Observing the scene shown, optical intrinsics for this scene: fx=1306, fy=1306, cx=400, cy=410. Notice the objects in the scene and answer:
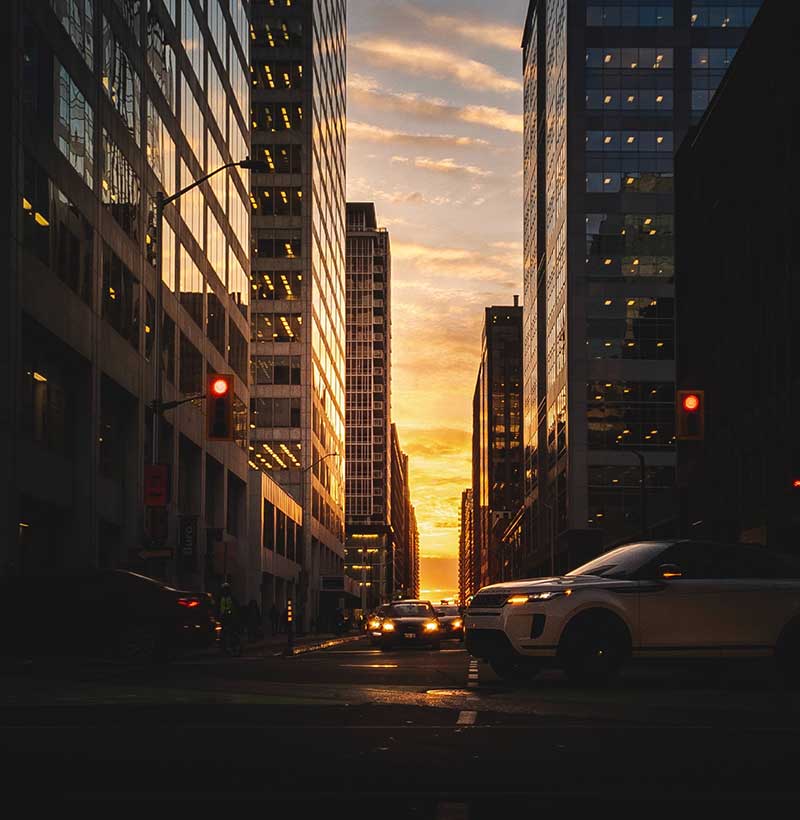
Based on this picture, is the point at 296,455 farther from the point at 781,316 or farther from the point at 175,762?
the point at 175,762

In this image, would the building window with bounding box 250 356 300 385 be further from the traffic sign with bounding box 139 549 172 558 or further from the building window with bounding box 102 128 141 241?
the traffic sign with bounding box 139 549 172 558

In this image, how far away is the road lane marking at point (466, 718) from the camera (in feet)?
33.3

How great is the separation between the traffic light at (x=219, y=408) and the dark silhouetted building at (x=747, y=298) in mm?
19731

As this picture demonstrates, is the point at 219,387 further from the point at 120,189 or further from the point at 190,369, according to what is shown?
the point at 190,369

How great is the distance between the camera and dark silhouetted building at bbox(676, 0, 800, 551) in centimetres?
4212

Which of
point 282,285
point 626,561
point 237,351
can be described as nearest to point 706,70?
point 282,285

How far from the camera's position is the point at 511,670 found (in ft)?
54.2

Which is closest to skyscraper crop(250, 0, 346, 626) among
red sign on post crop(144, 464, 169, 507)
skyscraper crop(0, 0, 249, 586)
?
skyscraper crop(0, 0, 249, 586)

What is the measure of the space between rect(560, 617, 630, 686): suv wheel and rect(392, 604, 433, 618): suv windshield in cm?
2343

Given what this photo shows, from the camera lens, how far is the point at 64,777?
716 cm

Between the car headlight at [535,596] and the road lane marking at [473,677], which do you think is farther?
the road lane marking at [473,677]

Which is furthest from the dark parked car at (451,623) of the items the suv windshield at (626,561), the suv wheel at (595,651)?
the suv wheel at (595,651)

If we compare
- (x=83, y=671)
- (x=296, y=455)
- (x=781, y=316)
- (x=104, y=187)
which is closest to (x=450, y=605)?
(x=781, y=316)

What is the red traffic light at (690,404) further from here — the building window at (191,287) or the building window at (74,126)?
the building window at (191,287)
